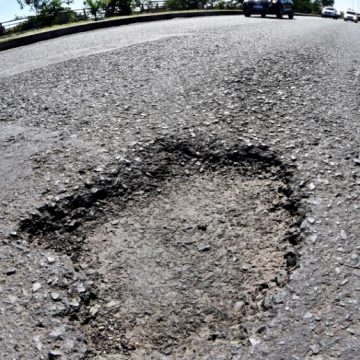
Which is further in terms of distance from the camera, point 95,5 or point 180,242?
point 95,5

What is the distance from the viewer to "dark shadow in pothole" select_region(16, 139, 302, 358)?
195cm

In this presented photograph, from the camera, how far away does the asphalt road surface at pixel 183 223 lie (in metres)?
1.89

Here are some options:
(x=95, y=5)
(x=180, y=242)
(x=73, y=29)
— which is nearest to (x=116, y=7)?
(x=95, y=5)

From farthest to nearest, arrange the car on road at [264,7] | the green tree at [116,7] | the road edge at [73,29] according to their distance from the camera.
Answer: the green tree at [116,7] → the car on road at [264,7] → the road edge at [73,29]

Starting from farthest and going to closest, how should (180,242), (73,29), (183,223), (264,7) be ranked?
(264,7), (73,29), (183,223), (180,242)

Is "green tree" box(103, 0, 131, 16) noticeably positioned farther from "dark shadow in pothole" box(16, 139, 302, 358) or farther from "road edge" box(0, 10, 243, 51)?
"dark shadow in pothole" box(16, 139, 302, 358)

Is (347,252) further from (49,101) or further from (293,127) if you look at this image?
(49,101)

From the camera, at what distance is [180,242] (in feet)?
8.17

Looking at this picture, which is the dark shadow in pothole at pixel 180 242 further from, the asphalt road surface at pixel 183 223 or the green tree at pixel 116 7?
the green tree at pixel 116 7

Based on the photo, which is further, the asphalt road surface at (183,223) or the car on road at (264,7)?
the car on road at (264,7)

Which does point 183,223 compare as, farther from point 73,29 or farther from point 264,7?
point 264,7

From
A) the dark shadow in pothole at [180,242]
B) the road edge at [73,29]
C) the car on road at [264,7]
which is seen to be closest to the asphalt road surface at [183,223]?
the dark shadow in pothole at [180,242]

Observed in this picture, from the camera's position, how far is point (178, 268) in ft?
7.54

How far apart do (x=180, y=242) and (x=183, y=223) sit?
189 mm
